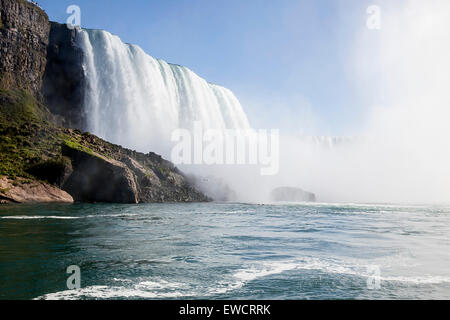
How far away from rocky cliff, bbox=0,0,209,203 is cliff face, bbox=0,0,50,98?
18cm

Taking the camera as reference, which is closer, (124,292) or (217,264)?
(124,292)

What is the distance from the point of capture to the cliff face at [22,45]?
7356cm

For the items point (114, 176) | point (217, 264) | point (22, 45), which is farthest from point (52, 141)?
point (217, 264)

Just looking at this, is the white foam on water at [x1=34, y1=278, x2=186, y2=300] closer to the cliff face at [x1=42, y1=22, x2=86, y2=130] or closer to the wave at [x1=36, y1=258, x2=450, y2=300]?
the wave at [x1=36, y1=258, x2=450, y2=300]

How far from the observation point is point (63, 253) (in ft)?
51.5

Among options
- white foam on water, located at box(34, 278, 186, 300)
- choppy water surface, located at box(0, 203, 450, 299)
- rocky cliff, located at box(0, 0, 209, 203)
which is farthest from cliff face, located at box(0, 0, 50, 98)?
white foam on water, located at box(34, 278, 186, 300)

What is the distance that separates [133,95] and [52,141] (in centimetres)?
2411

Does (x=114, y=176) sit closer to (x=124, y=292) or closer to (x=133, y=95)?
(x=133, y=95)

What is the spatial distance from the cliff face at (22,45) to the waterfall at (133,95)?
9.40 metres

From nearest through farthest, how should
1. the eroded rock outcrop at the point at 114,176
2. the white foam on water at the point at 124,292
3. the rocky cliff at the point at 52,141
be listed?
the white foam on water at the point at 124,292 < the rocky cliff at the point at 52,141 < the eroded rock outcrop at the point at 114,176

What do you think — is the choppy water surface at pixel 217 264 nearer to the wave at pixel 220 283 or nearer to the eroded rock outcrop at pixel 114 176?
the wave at pixel 220 283

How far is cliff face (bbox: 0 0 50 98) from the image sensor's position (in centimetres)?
7356

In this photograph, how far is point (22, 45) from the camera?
77.0 metres

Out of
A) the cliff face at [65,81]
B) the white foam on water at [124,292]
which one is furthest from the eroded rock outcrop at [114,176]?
the white foam on water at [124,292]
